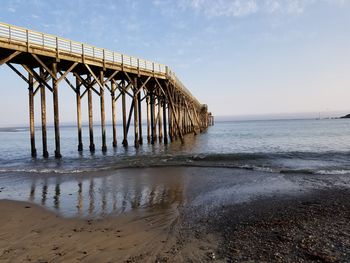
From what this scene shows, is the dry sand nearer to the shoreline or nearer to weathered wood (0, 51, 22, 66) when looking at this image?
the shoreline

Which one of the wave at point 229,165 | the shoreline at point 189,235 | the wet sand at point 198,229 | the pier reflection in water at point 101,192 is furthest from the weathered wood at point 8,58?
the shoreline at point 189,235

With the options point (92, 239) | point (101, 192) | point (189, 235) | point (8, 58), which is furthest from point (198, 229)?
point (8, 58)

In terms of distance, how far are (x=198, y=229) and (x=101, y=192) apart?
4090mm

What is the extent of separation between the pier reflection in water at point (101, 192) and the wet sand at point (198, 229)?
0.16 metres

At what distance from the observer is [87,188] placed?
890 cm

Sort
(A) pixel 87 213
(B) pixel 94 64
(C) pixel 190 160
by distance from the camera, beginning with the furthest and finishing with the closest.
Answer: (B) pixel 94 64, (C) pixel 190 160, (A) pixel 87 213

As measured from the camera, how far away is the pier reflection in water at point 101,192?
6770 millimetres

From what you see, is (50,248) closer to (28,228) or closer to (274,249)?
(28,228)

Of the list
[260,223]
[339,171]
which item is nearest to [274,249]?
[260,223]

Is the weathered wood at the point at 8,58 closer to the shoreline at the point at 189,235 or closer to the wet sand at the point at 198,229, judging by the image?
the wet sand at the point at 198,229

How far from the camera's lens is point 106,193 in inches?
324

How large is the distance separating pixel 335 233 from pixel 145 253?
10.0ft

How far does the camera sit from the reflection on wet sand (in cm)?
673

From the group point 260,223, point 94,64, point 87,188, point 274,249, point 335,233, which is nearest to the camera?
point 274,249
